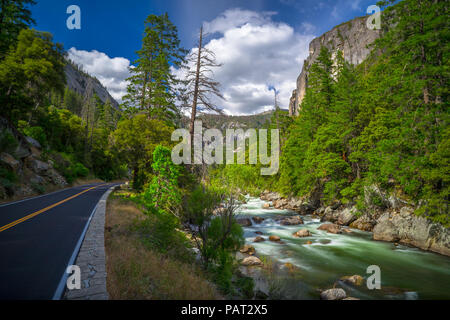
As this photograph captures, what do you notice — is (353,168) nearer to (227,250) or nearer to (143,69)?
(227,250)

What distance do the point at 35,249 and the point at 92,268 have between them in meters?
2.48

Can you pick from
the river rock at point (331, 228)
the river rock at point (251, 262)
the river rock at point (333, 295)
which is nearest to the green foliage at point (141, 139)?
the river rock at point (251, 262)

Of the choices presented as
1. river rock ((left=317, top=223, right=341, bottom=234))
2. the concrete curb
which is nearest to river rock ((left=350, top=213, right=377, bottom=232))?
river rock ((left=317, top=223, right=341, bottom=234))

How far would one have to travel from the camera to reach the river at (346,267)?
25.0 feet

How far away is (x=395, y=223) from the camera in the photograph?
13664 millimetres

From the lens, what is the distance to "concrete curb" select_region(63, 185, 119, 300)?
385 cm

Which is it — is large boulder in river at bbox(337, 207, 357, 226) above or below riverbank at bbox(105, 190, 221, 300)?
below

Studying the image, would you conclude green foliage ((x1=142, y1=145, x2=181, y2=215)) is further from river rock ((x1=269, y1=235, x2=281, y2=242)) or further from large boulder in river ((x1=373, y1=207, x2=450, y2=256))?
large boulder in river ((x1=373, y1=207, x2=450, y2=256))

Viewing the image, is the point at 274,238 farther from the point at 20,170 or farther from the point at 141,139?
the point at 20,170

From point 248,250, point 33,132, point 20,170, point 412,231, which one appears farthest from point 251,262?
point 33,132

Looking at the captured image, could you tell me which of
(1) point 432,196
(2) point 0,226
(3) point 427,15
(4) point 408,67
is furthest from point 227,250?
(3) point 427,15

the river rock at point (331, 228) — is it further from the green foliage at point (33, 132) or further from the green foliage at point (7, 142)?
the green foliage at point (33, 132)

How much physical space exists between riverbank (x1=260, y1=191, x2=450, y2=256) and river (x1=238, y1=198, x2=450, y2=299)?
66cm

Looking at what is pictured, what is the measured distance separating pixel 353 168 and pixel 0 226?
2610cm
